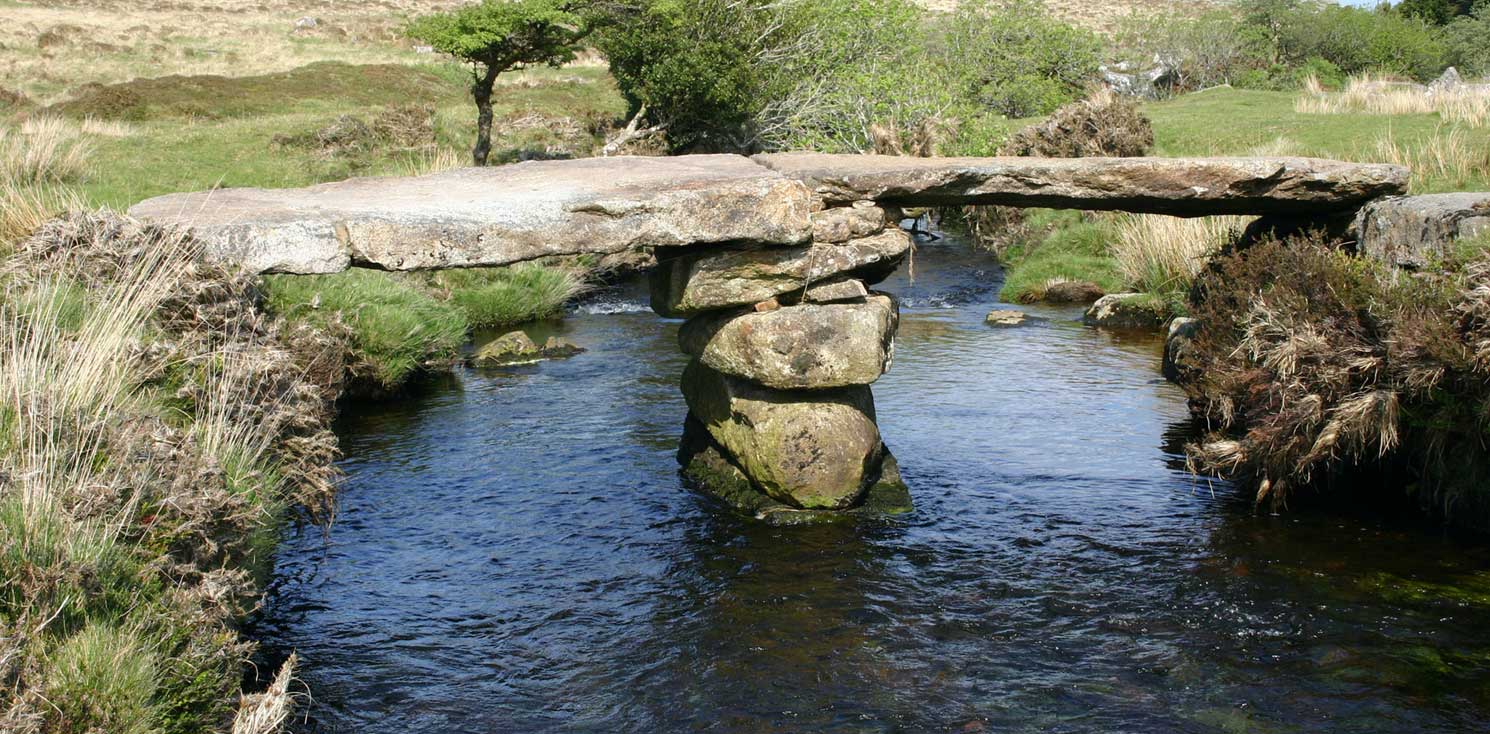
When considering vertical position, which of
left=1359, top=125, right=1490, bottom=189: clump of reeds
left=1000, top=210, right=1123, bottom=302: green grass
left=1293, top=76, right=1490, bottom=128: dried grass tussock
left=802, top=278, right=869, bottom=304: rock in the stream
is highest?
left=1293, top=76, right=1490, bottom=128: dried grass tussock

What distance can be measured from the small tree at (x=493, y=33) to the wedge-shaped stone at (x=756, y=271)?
18.7 m

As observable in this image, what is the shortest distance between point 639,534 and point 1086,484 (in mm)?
3639

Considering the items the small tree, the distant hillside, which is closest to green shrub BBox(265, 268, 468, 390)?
the small tree

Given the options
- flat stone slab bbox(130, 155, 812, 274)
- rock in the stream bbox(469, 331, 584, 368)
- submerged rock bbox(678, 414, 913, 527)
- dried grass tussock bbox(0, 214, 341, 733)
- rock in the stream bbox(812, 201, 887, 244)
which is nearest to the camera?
dried grass tussock bbox(0, 214, 341, 733)

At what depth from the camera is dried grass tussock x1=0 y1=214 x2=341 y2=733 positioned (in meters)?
4.34

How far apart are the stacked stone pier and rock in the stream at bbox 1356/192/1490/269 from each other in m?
3.48

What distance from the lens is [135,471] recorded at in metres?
5.17

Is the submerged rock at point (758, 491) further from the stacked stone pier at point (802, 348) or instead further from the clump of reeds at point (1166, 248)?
the clump of reeds at point (1166, 248)

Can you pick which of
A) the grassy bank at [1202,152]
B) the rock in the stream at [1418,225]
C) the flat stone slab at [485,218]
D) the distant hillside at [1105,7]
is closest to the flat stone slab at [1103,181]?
the rock in the stream at [1418,225]

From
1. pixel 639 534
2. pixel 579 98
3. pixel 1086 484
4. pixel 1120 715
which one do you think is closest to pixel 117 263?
pixel 639 534

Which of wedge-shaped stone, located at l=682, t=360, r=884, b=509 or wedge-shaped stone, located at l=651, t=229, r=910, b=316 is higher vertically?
wedge-shaped stone, located at l=651, t=229, r=910, b=316

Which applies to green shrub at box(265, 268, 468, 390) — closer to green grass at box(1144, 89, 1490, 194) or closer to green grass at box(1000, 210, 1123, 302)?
green grass at box(1000, 210, 1123, 302)

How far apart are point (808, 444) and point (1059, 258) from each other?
12.3m

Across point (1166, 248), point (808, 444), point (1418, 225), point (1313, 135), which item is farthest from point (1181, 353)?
point (1313, 135)
